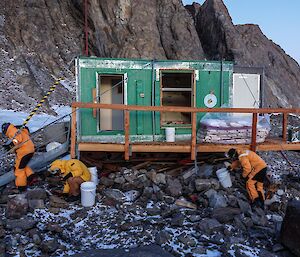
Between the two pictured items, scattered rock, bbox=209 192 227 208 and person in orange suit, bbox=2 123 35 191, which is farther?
person in orange suit, bbox=2 123 35 191

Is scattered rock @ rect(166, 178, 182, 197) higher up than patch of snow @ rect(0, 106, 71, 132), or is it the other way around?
patch of snow @ rect(0, 106, 71, 132)

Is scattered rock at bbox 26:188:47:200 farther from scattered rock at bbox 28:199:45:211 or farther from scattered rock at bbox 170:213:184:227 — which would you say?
scattered rock at bbox 170:213:184:227

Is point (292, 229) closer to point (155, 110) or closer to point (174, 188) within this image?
point (174, 188)

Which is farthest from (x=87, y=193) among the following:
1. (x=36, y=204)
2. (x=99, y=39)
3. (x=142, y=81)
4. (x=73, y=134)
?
(x=99, y=39)

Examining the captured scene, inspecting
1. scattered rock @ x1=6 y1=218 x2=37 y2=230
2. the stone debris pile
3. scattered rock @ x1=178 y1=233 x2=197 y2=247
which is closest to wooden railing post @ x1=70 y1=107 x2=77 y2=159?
the stone debris pile

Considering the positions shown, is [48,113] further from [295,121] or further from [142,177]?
[295,121]

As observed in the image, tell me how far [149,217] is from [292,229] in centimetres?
300

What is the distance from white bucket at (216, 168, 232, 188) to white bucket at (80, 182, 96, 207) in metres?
3.46

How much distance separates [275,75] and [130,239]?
145 ft

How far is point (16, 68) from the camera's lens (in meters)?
26.0

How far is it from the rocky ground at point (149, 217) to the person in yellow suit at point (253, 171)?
0.30 m

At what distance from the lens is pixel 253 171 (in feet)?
27.5

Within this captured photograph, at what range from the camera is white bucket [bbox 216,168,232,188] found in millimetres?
9250

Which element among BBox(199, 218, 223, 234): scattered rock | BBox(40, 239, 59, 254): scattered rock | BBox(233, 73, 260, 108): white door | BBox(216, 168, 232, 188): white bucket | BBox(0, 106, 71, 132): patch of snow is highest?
BBox(233, 73, 260, 108): white door
